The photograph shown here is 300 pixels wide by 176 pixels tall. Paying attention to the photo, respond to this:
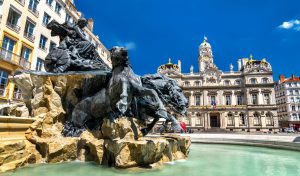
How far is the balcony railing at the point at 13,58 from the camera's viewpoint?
56.6ft

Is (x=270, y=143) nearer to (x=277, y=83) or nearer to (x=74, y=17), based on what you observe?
(x=74, y=17)

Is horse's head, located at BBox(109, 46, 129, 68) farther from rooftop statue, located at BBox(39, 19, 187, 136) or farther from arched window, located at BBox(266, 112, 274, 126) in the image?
arched window, located at BBox(266, 112, 274, 126)

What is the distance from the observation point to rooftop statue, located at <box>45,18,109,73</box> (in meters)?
8.22

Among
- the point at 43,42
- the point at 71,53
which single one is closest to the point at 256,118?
the point at 43,42

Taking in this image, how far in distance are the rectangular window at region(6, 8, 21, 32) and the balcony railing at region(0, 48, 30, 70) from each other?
259 cm

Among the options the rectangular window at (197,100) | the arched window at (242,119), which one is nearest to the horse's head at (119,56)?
the rectangular window at (197,100)

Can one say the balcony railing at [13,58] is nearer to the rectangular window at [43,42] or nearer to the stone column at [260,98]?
the rectangular window at [43,42]

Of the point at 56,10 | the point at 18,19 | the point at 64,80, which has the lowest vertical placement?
the point at 64,80

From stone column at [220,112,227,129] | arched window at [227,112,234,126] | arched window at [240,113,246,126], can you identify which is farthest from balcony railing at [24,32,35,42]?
arched window at [240,113,246,126]

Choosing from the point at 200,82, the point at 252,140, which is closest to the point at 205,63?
the point at 200,82

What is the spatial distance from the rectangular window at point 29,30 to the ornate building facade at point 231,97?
36.8m

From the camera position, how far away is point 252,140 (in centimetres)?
1354

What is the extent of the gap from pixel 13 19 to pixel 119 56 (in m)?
18.8

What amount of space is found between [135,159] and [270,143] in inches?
407
